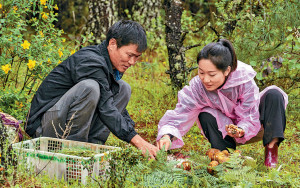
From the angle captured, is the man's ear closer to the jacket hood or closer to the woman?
the woman

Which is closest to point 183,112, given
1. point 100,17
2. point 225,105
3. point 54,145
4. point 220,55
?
point 225,105

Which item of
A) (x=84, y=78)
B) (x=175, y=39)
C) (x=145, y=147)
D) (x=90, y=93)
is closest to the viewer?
(x=145, y=147)

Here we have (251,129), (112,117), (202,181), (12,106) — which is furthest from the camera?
(12,106)

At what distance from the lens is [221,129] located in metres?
3.11

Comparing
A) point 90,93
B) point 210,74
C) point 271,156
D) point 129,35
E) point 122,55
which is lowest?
point 271,156

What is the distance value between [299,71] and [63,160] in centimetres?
331

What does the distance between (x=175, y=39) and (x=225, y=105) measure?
1864 mm

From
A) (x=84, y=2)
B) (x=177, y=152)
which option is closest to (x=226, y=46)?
(x=177, y=152)

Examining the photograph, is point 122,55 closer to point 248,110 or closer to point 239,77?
point 239,77

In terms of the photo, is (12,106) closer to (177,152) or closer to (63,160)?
(63,160)

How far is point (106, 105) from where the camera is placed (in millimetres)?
2910

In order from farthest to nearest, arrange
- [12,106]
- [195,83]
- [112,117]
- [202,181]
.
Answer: [12,106] < [195,83] < [112,117] < [202,181]

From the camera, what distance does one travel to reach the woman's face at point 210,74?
2.90 m

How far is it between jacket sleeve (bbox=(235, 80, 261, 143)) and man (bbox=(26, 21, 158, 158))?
2.79 feet
